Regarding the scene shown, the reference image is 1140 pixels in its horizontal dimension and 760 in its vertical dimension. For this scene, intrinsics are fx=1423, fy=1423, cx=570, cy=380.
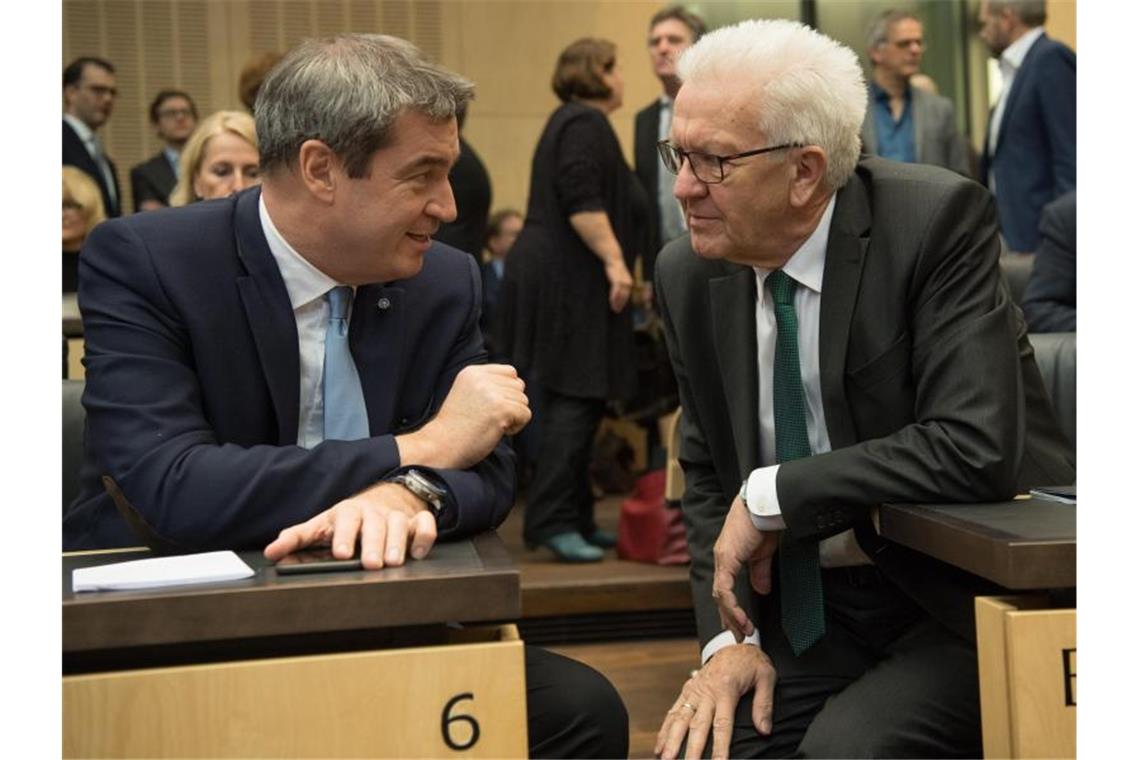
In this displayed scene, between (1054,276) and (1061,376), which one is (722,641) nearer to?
(1061,376)

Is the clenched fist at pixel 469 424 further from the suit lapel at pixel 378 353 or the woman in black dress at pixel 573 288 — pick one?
the woman in black dress at pixel 573 288

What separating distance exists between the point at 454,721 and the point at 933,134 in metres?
4.40

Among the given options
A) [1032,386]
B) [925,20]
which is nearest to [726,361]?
[1032,386]

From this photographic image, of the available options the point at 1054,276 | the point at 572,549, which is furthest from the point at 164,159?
the point at 1054,276

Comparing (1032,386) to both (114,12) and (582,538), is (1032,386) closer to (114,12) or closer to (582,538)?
(582,538)

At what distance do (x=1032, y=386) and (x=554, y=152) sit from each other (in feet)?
8.25

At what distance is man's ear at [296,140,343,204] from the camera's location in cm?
190

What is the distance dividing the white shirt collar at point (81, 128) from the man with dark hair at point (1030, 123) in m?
3.42

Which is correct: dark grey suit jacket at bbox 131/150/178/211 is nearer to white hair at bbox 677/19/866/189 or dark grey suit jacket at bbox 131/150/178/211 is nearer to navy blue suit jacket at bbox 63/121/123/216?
navy blue suit jacket at bbox 63/121/123/216

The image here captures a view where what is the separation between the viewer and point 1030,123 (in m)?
4.91

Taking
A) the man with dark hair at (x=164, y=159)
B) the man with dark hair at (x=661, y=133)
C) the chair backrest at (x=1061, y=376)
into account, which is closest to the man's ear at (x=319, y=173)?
the chair backrest at (x=1061, y=376)

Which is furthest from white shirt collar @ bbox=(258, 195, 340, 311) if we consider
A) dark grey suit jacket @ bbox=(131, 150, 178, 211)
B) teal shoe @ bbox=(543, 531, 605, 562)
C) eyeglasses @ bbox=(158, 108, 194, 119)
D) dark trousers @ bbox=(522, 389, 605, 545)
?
eyeglasses @ bbox=(158, 108, 194, 119)
